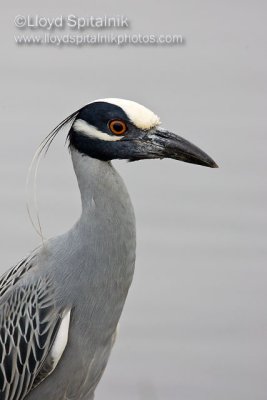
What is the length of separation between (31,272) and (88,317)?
0.17 m

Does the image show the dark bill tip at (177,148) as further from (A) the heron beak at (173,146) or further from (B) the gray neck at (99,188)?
(B) the gray neck at (99,188)

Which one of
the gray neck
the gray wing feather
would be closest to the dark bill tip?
the gray neck

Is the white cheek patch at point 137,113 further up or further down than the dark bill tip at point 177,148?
further up

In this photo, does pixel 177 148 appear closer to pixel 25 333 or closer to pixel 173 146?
pixel 173 146

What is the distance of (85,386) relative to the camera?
1.90 metres

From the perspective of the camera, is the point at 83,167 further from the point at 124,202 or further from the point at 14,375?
the point at 14,375

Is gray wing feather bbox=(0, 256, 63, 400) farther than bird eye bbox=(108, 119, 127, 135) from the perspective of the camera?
Yes

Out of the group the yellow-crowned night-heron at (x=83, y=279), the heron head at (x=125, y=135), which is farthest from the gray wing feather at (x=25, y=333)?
the heron head at (x=125, y=135)

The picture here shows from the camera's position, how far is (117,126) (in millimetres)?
1732

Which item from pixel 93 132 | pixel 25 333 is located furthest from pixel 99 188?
pixel 25 333

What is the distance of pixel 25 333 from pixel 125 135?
510 millimetres

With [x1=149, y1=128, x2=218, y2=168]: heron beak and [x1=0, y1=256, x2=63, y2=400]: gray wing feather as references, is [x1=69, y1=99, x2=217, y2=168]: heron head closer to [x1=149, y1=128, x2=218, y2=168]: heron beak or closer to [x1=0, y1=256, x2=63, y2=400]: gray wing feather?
[x1=149, y1=128, x2=218, y2=168]: heron beak

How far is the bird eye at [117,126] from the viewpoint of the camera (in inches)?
68.0

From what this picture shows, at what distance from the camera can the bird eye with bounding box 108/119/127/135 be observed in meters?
1.73
